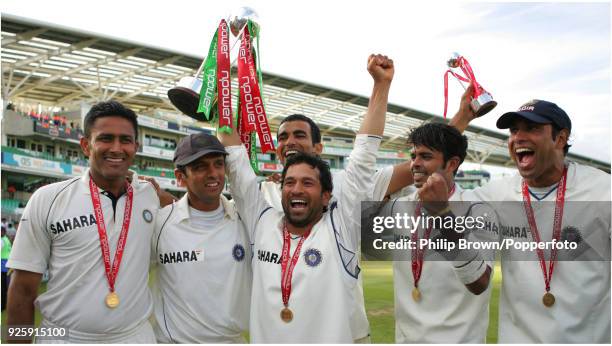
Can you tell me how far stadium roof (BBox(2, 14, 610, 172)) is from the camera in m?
22.6

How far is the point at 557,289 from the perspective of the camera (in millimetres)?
2801

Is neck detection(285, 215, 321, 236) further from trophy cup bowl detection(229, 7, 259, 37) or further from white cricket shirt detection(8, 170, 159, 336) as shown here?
trophy cup bowl detection(229, 7, 259, 37)

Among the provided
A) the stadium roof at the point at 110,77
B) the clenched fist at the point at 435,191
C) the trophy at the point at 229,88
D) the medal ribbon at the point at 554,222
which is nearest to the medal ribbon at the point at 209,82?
the trophy at the point at 229,88

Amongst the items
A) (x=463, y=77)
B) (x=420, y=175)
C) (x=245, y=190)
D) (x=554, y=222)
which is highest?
(x=463, y=77)

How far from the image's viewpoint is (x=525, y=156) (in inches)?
116

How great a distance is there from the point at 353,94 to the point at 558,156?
1318 inches

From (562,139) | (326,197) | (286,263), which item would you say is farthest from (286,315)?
(562,139)

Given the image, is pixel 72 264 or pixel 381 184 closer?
pixel 72 264

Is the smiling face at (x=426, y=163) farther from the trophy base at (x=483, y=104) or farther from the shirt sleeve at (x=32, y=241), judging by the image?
the shirt sleeve at (x=32, y=241)

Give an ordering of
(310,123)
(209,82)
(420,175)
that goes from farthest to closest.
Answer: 1. (310,123)
2. (209,82)
3. (420,175)

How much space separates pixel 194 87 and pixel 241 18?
1.93ft

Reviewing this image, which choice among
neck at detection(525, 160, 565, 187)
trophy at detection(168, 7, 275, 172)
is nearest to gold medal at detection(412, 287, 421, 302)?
neck at detection(525, 160, 565, 187)

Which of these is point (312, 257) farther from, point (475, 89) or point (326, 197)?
point (475, 89)

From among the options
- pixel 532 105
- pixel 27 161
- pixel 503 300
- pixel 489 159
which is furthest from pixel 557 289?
pixel 489 159
